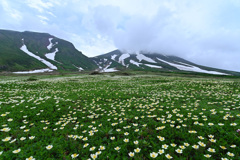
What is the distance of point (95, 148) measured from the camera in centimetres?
410

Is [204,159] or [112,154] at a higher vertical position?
[204,159]

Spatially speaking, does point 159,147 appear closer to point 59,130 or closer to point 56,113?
point 59,130

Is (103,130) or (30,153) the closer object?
(30,153)

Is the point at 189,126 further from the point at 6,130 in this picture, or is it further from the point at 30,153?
the point at 6,130

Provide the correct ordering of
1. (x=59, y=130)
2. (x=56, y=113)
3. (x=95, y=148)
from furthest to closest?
1. (x=56, y=113)
2. (x=59, y=130)
3. (x=95, y=148)

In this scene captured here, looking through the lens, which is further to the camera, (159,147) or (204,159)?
(159,147)

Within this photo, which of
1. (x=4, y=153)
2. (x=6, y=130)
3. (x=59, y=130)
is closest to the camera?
(x=4, y=153)

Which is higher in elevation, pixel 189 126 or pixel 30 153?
pixel 189 126

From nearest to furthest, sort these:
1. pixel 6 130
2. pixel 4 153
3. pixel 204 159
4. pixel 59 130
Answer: pixel 204 159
pixel 4 153
pixel 6 130
pixel 59 130

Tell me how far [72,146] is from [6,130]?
3.39 meters

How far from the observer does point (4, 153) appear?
3842 mm

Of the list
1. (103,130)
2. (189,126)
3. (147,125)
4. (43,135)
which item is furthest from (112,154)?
(189,126)

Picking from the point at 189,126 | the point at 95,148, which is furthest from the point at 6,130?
the point at 189,126

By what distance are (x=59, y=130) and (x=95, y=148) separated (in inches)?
97.1
